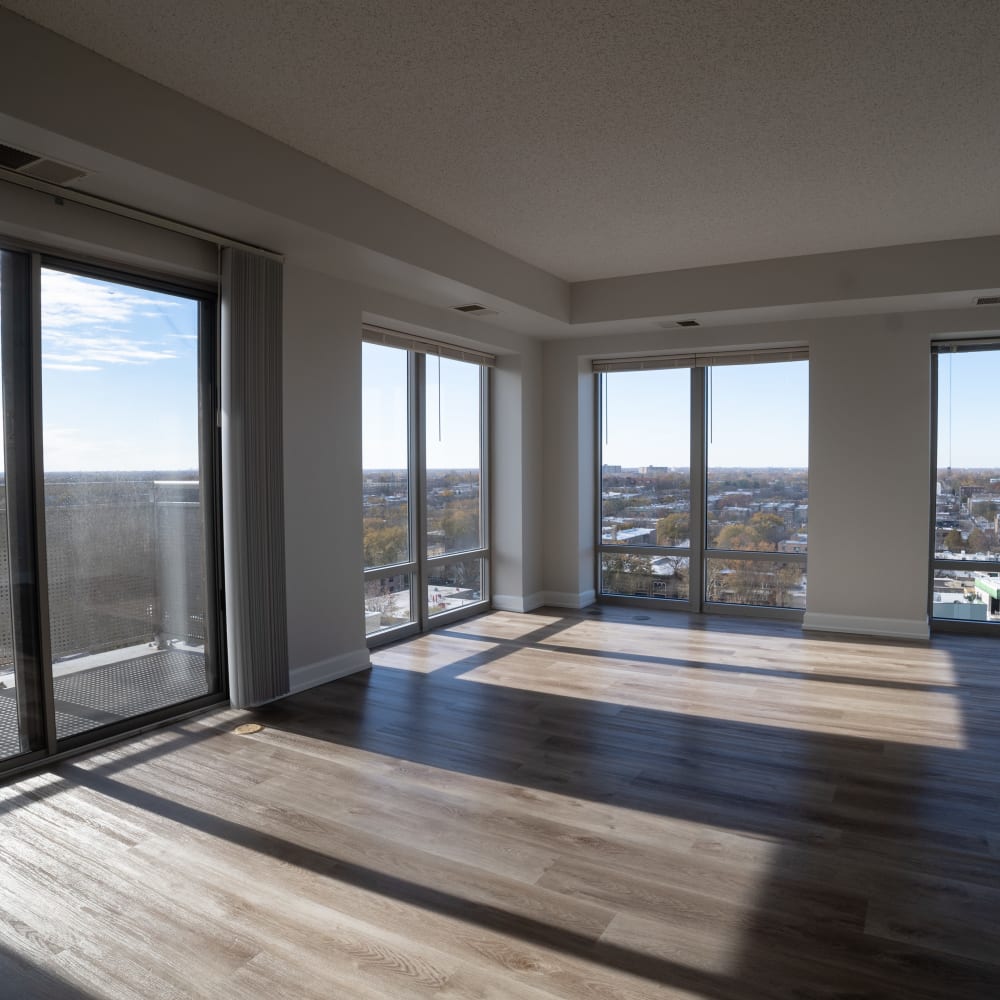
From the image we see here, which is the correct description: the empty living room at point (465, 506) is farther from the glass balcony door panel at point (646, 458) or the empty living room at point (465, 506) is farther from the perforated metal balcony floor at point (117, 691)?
the glass balcony door panel at point (646, 458)

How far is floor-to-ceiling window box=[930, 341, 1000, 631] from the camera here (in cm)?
612

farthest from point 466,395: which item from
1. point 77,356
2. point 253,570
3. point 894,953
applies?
point 894,953

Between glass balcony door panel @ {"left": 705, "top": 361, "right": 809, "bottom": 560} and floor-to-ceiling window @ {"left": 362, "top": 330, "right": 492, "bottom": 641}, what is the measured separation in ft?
6.97

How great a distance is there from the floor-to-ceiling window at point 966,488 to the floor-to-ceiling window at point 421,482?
382 cm

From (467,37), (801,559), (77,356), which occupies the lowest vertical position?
(801,559)

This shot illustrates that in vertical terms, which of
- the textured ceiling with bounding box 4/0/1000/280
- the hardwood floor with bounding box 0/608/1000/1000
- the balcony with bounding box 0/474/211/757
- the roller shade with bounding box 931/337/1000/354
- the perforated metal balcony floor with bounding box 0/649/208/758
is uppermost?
the textured ceiling with bounding box 4/0/1000/280

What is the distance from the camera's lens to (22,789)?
3301mm

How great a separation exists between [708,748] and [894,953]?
1586 mm

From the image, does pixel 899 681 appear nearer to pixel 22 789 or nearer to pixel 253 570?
pixel 253 570

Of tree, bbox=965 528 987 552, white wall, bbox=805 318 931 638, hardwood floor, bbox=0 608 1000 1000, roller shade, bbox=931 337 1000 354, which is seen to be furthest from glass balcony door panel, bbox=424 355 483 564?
tree, bbox=965 528 987 552

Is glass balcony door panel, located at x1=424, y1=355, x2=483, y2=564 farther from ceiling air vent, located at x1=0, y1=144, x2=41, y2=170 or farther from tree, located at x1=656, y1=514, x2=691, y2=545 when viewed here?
ceiling air vent, located at x1=0, y1=144, x2=41, y2=170

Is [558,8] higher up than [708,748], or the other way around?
[558,8]

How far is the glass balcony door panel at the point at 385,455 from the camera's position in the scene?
578cm

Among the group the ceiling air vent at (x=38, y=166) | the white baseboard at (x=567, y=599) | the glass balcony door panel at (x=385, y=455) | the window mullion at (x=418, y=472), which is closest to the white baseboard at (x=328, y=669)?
the glass balcony door panel at (x=385, y=455)
